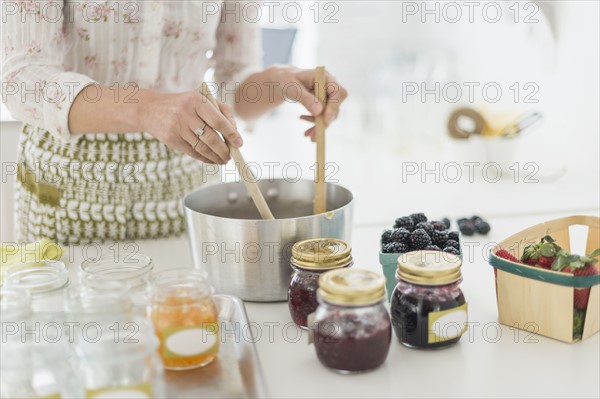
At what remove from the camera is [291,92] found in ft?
4.21

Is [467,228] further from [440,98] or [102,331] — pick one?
[440,98]

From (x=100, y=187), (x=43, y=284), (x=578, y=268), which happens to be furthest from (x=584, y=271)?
(x=100, y=187)

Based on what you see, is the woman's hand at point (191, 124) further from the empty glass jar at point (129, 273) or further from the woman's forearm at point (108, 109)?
the empty glass jar at point (129, 273)

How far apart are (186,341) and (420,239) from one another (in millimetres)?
358

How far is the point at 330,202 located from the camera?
1216 mm

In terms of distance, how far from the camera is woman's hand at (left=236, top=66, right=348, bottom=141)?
1.23 m

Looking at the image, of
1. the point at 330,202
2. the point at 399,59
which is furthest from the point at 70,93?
the point at 399,59

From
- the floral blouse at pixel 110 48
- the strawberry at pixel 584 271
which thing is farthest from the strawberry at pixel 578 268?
the floral blouse at pixel 110 48

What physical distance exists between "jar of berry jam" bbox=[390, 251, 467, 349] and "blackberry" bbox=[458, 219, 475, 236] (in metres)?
0.43

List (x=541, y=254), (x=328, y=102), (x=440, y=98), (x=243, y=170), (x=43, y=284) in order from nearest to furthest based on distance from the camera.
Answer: (x=43, y=284), (x=541, y=254), (x=243, y=170), (x=328, y=102), (x=440, y=98)

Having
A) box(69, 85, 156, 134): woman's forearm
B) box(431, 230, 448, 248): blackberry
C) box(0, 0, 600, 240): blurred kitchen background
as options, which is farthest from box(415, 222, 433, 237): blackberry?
box(0, 0, 600, 240): blurred kitchen background

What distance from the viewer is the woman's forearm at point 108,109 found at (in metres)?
1.12

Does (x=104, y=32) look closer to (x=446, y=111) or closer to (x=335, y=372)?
(x=335, y=372)

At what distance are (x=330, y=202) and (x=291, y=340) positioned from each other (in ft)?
1.01
